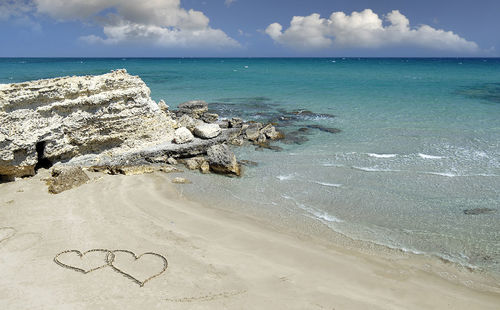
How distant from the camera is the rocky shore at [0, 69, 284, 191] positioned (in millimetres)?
13188

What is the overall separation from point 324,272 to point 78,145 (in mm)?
12191

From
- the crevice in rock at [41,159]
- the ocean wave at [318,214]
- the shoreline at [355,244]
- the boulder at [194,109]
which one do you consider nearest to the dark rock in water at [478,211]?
the shoreline at [355,244]

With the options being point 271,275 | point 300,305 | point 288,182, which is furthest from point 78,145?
point 300,305

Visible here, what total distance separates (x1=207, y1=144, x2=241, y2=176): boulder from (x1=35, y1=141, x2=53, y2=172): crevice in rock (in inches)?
275

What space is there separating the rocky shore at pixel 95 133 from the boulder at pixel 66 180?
1001 mm

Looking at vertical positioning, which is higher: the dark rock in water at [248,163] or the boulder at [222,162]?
the boulder at [222,162]

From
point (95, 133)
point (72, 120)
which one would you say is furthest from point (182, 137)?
point (72, 120)

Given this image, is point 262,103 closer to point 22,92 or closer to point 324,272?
point 22,92

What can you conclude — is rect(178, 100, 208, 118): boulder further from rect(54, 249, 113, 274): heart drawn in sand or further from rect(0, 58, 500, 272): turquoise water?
rect(54, 249, 113, 274): heart drawn in sand

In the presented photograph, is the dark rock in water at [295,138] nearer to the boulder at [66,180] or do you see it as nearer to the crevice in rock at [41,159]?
the boulder at [66,180]

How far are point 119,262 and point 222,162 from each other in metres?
7.01

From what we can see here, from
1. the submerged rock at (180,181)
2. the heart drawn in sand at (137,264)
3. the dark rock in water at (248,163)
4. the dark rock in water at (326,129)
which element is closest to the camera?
the heart drawn in sand at (137,264)

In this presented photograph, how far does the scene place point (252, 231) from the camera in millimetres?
10172

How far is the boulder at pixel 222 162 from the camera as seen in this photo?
1451 centimetres
